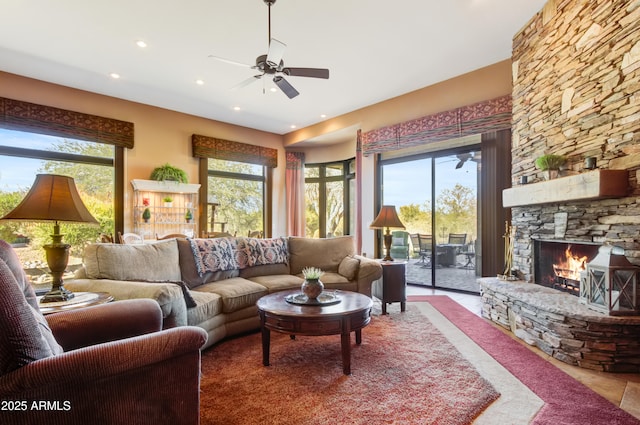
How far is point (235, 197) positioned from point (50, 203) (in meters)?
5.51

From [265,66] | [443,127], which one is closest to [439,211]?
[443,127]

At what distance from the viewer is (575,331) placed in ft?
8.26

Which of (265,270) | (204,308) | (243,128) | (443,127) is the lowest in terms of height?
(204,308)

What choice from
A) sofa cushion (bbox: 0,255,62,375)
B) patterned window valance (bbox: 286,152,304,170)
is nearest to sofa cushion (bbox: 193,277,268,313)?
sofa cushion (bbox: 0,255,62,375)

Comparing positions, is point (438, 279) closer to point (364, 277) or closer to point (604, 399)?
point (364, 277)

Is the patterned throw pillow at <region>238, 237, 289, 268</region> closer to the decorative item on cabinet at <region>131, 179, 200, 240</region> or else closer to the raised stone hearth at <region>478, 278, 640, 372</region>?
the raised stone hearth at <region>478, 278, 640, 372</region>

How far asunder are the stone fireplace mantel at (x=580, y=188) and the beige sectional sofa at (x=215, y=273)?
1776 mm

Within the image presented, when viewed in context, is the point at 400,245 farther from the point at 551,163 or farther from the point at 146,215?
the point at 146,215

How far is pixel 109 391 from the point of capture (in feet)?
3.86

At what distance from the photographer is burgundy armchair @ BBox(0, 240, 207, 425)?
1.02m

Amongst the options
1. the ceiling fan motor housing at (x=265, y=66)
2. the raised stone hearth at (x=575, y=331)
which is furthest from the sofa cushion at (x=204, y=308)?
the raised stone hearth at (x=575, y=331)

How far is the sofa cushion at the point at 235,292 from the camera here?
9.98ft

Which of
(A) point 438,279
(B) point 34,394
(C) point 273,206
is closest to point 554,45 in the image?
(A) point 438,279

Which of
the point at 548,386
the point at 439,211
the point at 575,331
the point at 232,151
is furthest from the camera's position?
the point at 232,151
